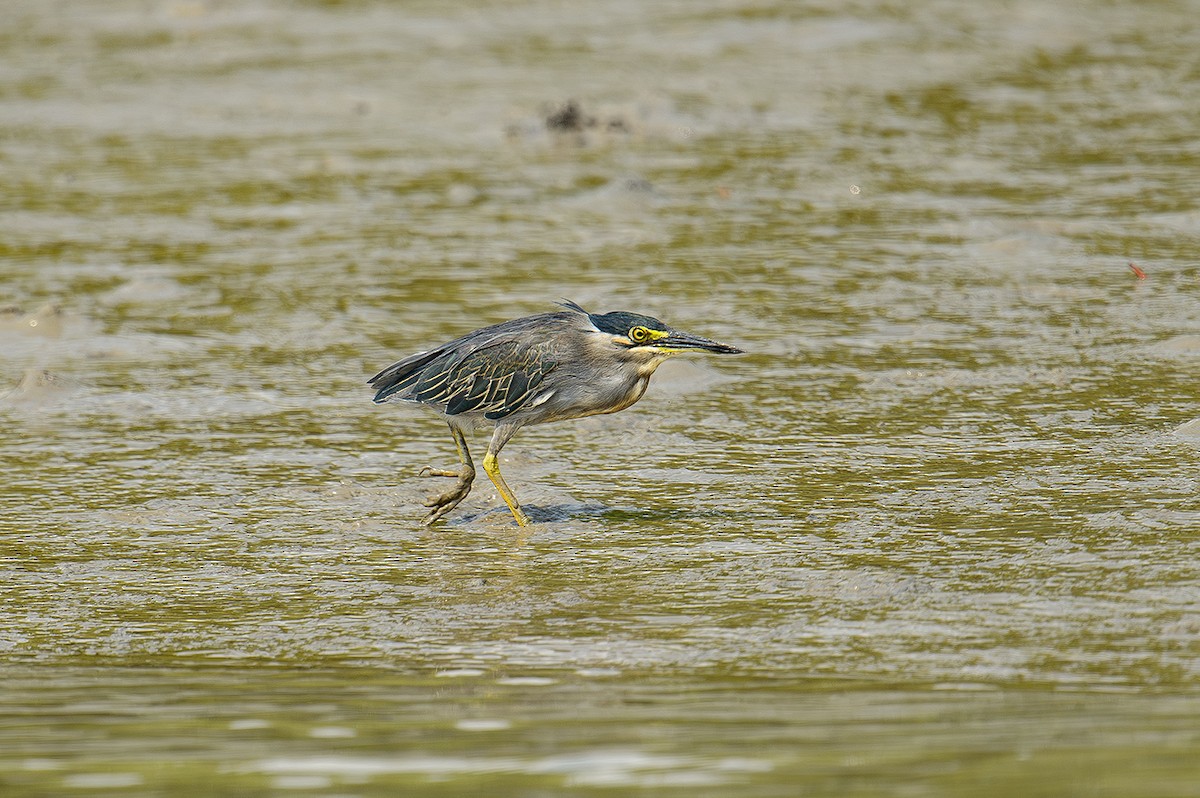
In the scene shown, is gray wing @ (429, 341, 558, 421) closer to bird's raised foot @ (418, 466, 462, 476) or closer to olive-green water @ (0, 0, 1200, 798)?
bird's raised foot @ (418, 466, 462, 476)

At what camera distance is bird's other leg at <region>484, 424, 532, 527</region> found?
229 inches

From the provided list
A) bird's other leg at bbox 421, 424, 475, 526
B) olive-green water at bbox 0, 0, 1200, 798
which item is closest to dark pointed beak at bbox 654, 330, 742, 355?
olive-green water at bbox 0, 0, 1200, 798

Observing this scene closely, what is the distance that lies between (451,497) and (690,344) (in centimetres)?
94

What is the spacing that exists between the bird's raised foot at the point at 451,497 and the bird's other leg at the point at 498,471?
0.22 ft

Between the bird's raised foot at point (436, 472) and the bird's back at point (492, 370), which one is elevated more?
the bird's back at point (492, 370)

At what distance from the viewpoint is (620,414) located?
23.0ft

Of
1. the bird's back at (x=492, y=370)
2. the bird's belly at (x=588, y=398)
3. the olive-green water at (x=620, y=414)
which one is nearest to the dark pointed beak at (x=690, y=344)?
the bird's belly at (x=588, y=398)

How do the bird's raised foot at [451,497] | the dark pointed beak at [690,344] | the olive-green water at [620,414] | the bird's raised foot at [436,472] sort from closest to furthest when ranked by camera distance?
the olive-green water at [620,414]
the dark pointed beak at [690,344]
the bird's raised foot at [451,497]
the bird's raised foot at [436,472]

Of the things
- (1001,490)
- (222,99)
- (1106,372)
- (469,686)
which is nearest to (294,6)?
(222,99)

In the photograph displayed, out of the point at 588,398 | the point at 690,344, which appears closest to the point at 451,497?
the point at 588,398

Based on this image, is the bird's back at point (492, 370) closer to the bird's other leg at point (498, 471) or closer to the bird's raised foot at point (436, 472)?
the bird's other leg at point (498, 471)

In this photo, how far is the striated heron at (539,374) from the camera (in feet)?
19.1

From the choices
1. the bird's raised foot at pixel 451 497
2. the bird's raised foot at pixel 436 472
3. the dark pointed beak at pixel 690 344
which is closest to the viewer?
the dark pointed beak at pixel 690 344

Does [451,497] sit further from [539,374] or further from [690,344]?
[690,344]
